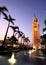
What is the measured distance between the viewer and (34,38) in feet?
552

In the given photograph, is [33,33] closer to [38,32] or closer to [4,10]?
[38,32]

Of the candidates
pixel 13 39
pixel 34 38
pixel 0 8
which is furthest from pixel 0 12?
pixel 34 38

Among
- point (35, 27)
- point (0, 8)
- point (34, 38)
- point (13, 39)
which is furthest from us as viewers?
point (35, 27)

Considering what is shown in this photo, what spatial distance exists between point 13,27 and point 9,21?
23267 mm

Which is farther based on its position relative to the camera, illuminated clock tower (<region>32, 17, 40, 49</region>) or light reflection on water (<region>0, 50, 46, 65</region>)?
illuminated clock tower (<region>32, 17, 40, 49</region>)

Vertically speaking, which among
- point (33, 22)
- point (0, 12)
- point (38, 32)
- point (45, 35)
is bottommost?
point (45, 35)

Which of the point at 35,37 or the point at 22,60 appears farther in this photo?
the point at 35,37

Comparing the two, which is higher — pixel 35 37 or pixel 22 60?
pixel 35 37

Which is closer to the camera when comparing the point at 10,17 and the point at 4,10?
the point at 4,10

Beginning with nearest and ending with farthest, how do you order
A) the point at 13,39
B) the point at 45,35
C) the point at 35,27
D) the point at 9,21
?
the point at 45,35, the point at 9,21, the point at 13,39, the point at 35,27

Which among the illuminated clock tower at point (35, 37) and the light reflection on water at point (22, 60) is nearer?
the light reflection on water at point (22, 60)

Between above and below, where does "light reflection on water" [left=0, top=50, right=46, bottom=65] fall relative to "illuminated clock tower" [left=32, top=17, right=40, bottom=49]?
below

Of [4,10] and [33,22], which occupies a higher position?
[33,22]

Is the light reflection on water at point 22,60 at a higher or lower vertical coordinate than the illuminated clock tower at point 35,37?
lower
